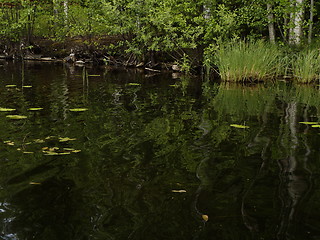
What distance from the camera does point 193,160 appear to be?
401cm

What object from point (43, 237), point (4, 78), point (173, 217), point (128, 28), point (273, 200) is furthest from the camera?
point (128, 28)

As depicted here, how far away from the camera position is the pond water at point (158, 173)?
8.62ft

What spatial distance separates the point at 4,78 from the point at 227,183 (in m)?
10.1

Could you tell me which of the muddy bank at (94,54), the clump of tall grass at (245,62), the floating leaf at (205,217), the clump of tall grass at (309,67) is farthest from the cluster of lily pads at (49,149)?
the muddy bank at (94,54)

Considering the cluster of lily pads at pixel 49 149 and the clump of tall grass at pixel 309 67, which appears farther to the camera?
the clump of tall grass at pixel 309 67

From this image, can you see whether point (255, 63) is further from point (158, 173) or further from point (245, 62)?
point (158, 173)

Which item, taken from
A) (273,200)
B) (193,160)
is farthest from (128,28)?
(273,200)

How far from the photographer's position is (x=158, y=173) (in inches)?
142

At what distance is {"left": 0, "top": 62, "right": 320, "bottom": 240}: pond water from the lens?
2.63 meters

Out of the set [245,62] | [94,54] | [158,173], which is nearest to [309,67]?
[245,62]

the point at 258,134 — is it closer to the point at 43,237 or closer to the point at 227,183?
the point at 227,183

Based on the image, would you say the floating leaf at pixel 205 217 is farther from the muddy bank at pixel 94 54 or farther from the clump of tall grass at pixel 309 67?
the muddy bank at pixel 94 54

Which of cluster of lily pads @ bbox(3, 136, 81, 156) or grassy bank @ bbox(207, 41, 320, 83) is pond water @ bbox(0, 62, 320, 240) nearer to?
cluster of lily pads @ bbox(3, 136, 81, 156)

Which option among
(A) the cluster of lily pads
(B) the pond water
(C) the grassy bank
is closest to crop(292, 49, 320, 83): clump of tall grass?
(C) the grassy bank
